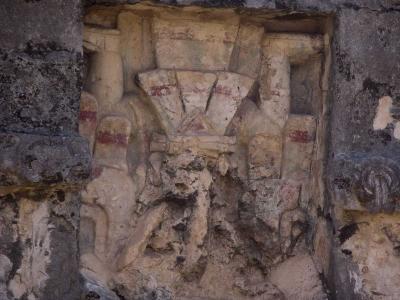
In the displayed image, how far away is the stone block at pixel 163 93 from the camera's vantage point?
4.89m

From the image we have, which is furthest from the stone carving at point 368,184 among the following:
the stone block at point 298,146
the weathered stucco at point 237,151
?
the stone block at point 298,146

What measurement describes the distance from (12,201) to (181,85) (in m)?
0.97

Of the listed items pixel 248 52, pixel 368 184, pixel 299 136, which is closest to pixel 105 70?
pixel 248 52

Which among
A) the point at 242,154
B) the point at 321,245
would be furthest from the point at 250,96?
the point at 321,245

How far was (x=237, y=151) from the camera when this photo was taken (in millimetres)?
5043

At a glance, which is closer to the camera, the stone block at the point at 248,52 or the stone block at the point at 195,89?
the stone block at the point at 195,89

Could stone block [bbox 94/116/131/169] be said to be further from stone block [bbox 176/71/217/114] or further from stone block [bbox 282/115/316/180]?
stone block [bbox 282/115/316/180]

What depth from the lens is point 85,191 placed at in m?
4.84

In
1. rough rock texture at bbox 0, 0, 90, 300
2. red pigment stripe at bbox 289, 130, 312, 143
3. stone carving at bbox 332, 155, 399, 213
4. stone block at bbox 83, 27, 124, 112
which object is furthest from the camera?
red pigment stripe at bbox 289, 130, 312, 143

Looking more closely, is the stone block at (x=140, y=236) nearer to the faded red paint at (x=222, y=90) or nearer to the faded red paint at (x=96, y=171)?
the faded red paint at (x=96, y=171)

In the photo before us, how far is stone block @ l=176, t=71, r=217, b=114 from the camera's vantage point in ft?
16.2

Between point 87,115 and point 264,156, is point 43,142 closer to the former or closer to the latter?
point 87,115

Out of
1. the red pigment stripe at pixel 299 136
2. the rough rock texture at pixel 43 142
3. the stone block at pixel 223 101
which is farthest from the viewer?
the red pigment stripe at pixel 299 136

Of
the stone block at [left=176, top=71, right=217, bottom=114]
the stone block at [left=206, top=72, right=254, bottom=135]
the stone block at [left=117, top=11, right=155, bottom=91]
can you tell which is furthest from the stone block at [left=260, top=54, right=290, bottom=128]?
the stone block at [left=117, top=11, right=155, bottom=91]
